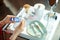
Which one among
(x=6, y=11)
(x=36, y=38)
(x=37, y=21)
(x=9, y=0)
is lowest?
(x=36, y=38)

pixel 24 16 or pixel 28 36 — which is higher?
pixel 24 16

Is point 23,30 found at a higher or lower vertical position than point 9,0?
lower

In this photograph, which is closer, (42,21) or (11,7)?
(42,21)

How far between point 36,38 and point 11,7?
3.31ft

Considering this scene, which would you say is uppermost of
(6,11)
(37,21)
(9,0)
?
(9,0)

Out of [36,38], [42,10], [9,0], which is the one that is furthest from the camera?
[9,0]

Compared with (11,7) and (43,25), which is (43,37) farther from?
(11,7)

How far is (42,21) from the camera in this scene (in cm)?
97

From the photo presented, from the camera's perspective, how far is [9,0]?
1.80 meters

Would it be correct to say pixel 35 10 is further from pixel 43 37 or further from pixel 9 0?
pixel 9 0

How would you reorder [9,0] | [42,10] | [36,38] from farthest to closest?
1. [9,0]
2. [42,10]
3. [36,38]

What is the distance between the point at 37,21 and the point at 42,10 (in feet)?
0.32

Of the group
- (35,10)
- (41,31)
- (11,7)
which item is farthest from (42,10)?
(11,7)

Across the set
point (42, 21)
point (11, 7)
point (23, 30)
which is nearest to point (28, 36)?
point (23, 30)
